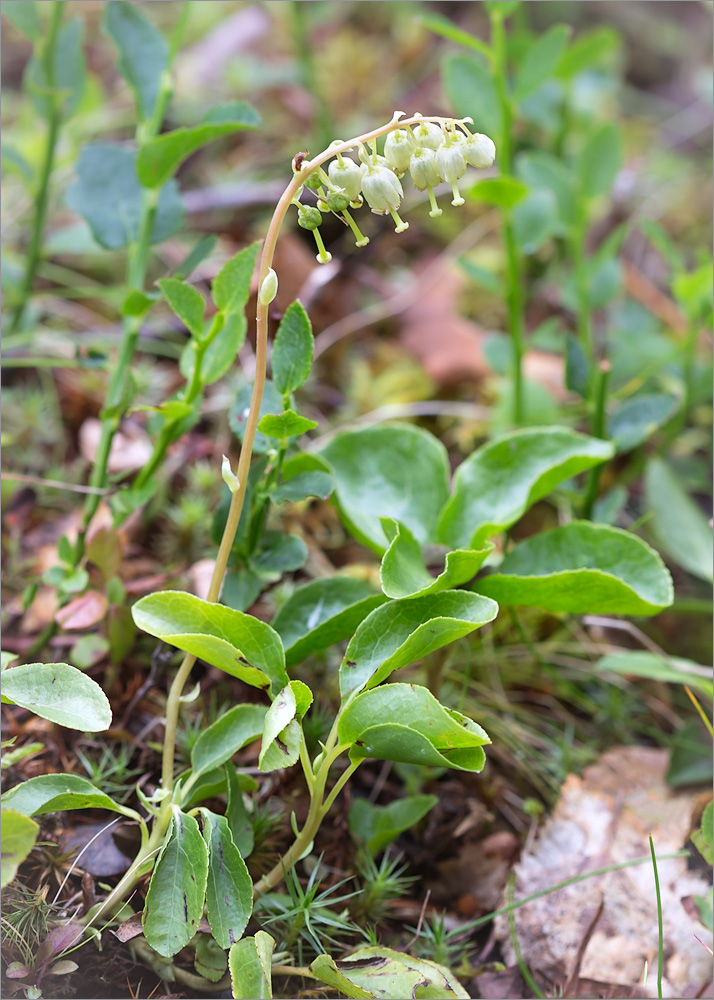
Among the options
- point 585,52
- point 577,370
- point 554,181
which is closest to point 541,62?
point 554,181

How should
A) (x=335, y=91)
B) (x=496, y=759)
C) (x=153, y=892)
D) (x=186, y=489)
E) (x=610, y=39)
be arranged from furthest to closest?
(x=335, y=91) < (x=610, y=39) < (x=186, y=489) < (x=496, y=759) < (x=153, y=892)

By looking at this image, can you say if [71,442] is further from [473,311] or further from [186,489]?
[473,311]

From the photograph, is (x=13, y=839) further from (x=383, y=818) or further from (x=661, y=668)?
(x=661, y=668)

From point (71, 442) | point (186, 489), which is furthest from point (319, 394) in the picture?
point (71, 442)

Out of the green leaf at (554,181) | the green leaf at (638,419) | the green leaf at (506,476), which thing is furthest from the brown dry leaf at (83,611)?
the green leaf at (554,181)

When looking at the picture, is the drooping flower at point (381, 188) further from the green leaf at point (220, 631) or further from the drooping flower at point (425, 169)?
the green leaf at point (220, 631)

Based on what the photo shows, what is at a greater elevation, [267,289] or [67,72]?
[67,72]
